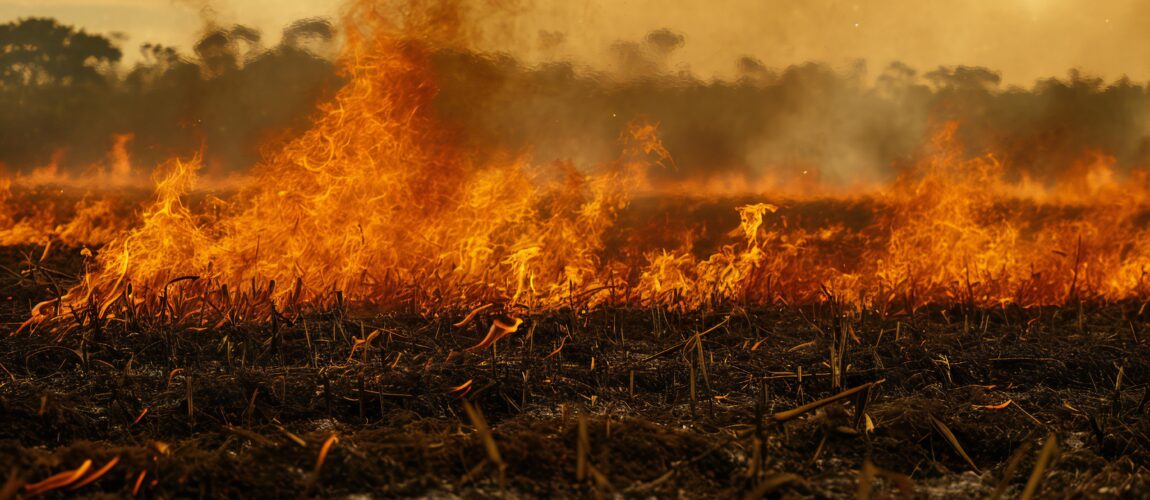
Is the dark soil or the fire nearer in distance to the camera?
the dark soil

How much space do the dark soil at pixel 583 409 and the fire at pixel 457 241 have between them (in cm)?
68

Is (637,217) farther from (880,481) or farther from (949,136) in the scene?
(880,481)

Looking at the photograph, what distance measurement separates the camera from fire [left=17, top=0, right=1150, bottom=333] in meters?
7.96

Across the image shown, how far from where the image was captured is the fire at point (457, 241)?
26.1 ft

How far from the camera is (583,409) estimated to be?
17.0ft

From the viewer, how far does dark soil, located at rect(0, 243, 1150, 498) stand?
149 inches

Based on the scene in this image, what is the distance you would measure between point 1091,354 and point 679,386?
9.87 ft

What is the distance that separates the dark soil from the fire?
2.23 feet

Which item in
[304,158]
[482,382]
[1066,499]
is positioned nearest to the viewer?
[1066,499]

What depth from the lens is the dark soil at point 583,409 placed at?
12.4 feet

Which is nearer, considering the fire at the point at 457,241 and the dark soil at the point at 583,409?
the dark soil at the point at 583,409

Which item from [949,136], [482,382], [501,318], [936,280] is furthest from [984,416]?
[949,136]

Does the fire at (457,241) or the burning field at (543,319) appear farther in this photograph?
the fire at (457,241)

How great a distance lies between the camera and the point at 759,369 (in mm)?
5934
